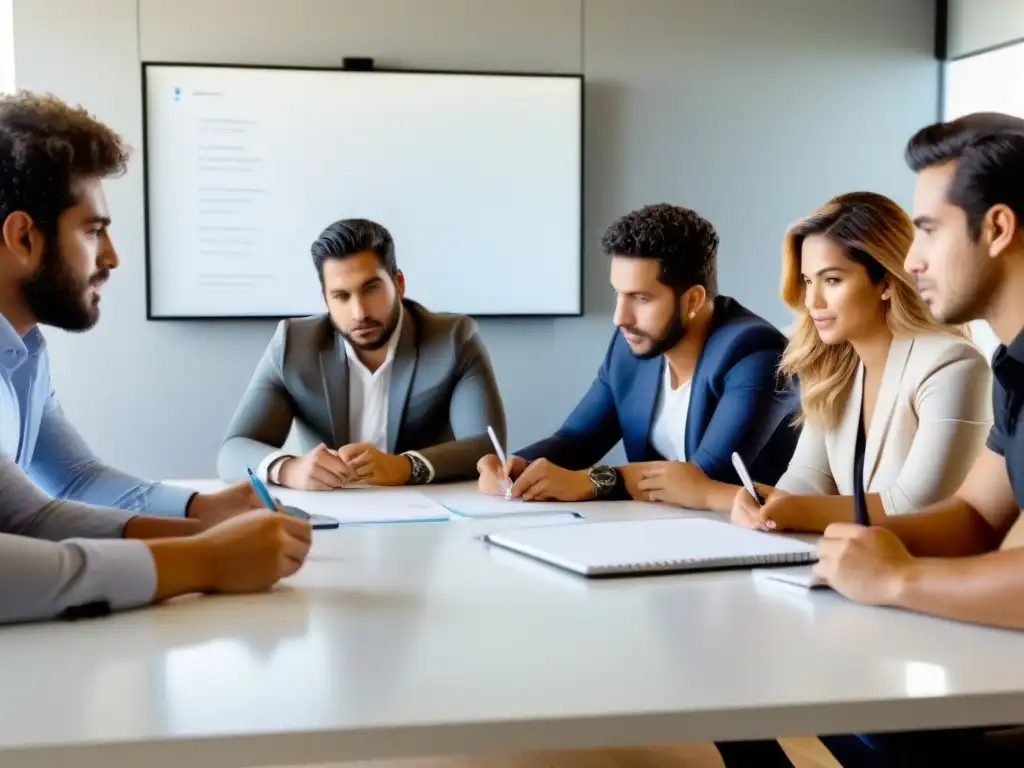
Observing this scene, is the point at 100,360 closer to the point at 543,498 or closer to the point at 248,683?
the point at 543,498

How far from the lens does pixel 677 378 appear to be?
2719 mm

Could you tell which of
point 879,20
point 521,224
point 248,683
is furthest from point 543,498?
point 879,20

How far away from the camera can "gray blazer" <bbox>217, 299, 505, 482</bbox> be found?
2826 millimetres

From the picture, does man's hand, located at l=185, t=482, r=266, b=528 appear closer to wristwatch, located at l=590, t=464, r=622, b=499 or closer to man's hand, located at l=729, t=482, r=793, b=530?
wristwatch, located at l=590, t=464, r=622, b=499

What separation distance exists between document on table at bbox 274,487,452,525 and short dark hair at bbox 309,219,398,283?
757 millimetres

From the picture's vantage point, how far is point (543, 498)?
85.5 inches

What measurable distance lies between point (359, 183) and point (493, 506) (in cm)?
212

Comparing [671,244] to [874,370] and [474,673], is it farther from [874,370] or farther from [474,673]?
[474,673]

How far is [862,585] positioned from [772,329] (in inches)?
55.1

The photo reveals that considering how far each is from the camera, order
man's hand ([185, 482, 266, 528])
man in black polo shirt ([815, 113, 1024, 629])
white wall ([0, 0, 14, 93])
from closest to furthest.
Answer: man in black polo shirt ([815, 113, 1024, 629]) → man's hand ([185, 482, 266, 528]) → white wall ([0, 0, 14, 93])

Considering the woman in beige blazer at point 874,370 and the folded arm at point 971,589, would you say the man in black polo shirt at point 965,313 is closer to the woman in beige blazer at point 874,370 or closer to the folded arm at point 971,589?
the folded arm at point 971,589

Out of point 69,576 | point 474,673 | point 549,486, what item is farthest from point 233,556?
point 549,486

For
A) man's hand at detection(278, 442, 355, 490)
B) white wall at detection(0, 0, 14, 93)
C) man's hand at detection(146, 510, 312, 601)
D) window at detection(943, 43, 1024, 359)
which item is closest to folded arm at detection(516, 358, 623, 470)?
man's hand at detection(278, 442, 355, 490)

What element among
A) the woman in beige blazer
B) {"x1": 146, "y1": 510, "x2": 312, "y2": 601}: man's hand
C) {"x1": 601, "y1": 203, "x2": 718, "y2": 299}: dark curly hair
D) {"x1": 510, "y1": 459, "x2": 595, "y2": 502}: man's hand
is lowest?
{"x1": 510, "y1": 459, "x2": 595, "y2": 502}: man's hand
